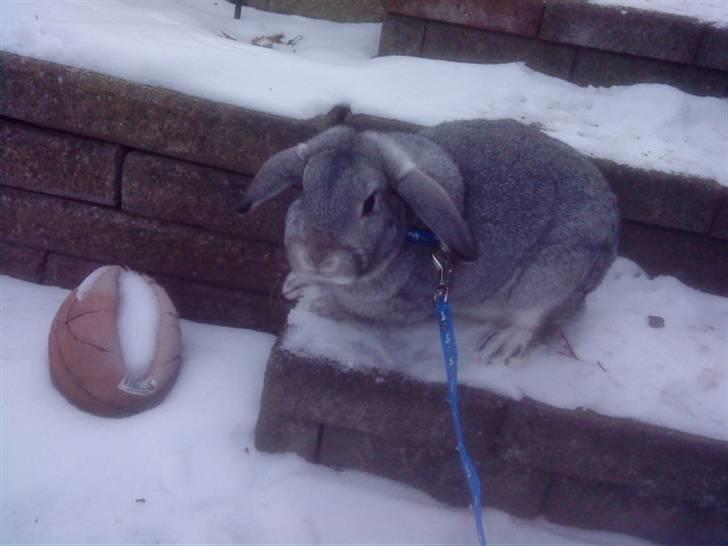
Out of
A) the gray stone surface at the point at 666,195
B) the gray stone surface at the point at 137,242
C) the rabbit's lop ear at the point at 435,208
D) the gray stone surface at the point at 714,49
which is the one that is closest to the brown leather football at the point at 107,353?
the gray stone surface at the point at 137,242

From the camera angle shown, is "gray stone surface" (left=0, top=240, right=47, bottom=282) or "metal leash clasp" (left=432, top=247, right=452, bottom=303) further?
"gray stone surface" (left=0, top=240, right=47, bottom=282)

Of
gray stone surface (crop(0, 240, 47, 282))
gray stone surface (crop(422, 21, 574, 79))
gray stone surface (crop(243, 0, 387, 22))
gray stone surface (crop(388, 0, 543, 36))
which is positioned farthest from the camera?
gray stone surface (crop(243, 0, 387, 22))

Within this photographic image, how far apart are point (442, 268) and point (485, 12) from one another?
2.07 m

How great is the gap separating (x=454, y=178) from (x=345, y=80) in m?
1.16

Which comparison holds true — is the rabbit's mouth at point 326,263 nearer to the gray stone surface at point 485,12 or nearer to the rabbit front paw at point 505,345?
the rabbit front paw at point 505,345

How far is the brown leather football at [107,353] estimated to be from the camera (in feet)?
9.02

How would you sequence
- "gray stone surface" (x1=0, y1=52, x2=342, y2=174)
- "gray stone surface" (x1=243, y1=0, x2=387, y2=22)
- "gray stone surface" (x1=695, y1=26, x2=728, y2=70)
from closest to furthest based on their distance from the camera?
"gray stone surface" (x1=0, y1=52, x2=342, y2=174), "gray stone surface" (x1=695, y1=26, x2=728, y2=70), "gray stone surface" (x1=243, y1=0, x2=387, y2=22)

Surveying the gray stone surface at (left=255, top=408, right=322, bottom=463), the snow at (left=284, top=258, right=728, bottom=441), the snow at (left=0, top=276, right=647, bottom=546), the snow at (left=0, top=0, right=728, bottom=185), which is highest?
the snow at (left=0, top=0, right=728, bottom=185)

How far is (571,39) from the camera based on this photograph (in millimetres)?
3939

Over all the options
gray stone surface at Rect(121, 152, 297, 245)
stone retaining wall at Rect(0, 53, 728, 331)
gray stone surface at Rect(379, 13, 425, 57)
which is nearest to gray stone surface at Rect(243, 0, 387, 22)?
gray stone surface at Rect(379, 13, 425, 57)

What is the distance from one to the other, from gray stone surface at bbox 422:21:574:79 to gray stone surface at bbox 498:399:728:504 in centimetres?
220

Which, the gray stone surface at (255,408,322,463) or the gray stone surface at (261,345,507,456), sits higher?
the gray stone surface at (261,345,507,456)

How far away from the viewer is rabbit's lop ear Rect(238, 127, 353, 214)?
248 cm

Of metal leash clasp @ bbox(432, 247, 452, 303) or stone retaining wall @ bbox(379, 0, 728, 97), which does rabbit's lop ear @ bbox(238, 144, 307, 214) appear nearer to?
metal leash clasp @ bbox(432, 247, 452, 303)
